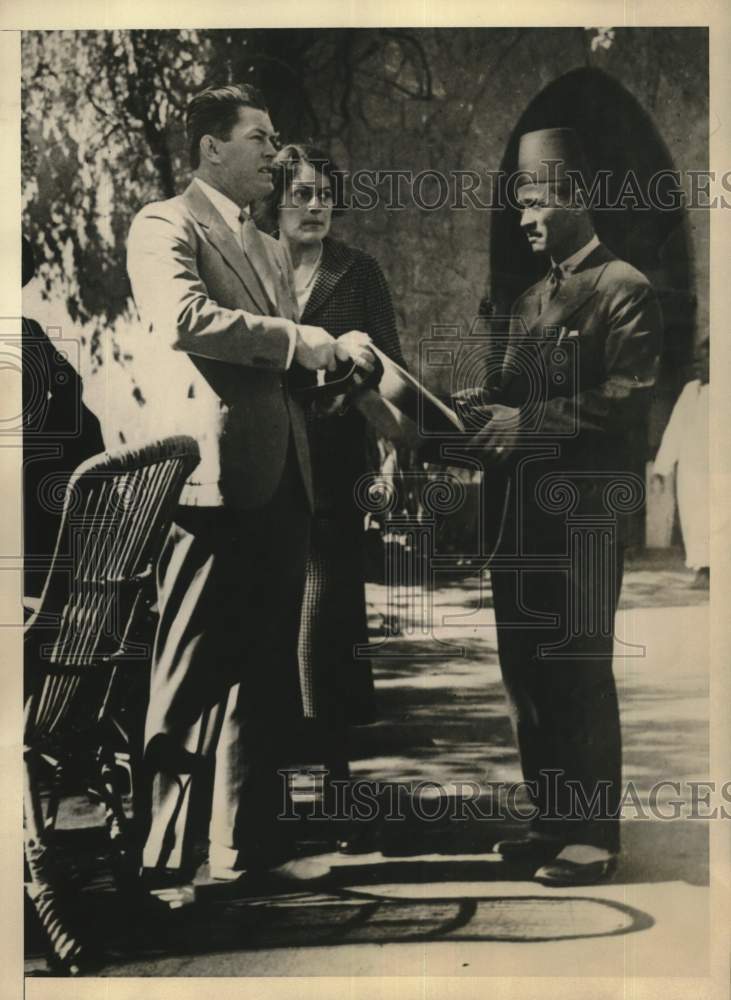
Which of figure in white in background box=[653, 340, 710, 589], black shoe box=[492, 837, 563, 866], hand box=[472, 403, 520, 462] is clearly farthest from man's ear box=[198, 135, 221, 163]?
black shoe box=[492, 837, 563, 866]

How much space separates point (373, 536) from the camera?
3.31 metres

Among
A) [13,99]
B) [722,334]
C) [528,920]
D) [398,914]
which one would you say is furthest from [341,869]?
[13,99]

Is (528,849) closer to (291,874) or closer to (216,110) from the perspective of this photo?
(291,874)

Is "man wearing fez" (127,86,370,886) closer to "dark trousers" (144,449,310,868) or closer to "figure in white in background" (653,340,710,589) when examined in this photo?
"dark trousers" (144,449,310,868)

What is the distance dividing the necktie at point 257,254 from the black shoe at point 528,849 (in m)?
2.19

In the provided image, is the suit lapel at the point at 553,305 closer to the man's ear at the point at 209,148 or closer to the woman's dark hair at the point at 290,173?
the woman's dark hair at the point at 290,173

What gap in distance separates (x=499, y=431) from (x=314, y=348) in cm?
75

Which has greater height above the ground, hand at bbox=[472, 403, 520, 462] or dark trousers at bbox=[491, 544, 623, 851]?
hand at bbox=[472, 403, 520, 462]

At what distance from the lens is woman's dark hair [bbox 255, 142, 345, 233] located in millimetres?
3312

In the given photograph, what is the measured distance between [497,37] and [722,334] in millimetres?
1386

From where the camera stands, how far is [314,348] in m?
3.31

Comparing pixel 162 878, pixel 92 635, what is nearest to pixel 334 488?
pixel 92 635

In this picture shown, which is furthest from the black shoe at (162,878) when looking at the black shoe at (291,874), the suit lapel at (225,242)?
the suit lapel at (225,242)

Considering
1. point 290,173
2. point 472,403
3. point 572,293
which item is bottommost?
point 472,403
